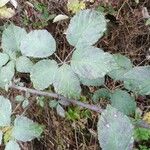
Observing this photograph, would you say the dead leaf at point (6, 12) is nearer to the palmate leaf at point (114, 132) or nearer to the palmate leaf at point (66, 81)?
the palmate leaf at point (66, 81)

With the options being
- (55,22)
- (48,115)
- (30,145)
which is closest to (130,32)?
(55,22)

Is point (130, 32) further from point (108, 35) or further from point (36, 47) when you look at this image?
point (36, 47)

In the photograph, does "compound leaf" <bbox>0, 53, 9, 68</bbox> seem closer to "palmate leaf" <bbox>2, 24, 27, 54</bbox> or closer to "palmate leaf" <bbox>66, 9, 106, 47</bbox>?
"palmate leaf" <bbox>2, 24, 27, 54</bbox>

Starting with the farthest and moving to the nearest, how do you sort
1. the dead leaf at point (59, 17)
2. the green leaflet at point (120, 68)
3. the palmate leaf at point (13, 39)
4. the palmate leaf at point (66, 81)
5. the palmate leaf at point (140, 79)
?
the dead leaf at point (59, 17), the palmate leaf at point (13, 39), the green leaflet at point (120, 68), the palmate leaf at point (66, 81), the palmate leaf at point (140, 79)

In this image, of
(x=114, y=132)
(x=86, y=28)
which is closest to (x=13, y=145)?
(x=86, y=28)

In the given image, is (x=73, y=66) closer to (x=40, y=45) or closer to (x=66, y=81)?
(x=66, y=81)

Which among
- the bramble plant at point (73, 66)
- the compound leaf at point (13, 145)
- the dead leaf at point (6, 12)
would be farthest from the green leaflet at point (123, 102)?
the dead leaf at point (6, 12)
